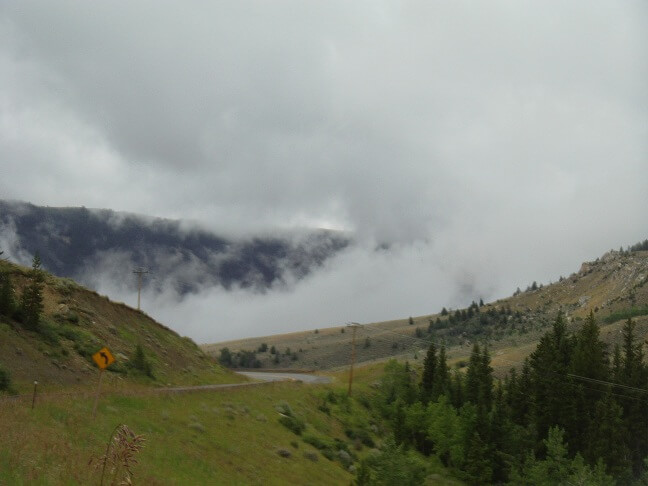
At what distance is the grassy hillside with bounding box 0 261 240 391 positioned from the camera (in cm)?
4212

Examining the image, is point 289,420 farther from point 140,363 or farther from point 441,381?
point 441,381

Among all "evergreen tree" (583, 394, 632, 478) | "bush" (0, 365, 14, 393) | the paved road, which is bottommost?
"evergreen tree" (583, 394, 632, 478)

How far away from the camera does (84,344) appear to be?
1930 inches

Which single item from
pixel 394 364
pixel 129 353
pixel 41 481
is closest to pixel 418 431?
pixel 394 364

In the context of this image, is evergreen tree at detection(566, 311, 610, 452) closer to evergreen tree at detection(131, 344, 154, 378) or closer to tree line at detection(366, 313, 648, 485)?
tree line at detection(366, 313, 648, 485)

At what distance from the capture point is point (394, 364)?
104 meters

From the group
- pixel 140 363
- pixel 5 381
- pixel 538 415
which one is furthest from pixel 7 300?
pixel 538 415

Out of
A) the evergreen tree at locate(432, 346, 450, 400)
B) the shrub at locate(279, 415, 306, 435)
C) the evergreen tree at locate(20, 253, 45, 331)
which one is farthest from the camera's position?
the evergreen tree at locate(432, 346, 450, 400)

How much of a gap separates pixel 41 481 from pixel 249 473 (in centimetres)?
1831

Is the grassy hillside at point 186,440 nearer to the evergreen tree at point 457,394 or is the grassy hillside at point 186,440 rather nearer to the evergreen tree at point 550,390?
the evergreen tree at point 550,390

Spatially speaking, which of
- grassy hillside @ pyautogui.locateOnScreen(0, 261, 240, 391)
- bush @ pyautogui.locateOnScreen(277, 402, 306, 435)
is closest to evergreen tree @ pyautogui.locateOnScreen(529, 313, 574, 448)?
bush @ pyautogui.locateOnScreen(277, 402, 306, 435)

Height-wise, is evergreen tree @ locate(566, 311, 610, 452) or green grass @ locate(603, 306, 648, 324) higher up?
green grass @ locate(603, 306, 648, 324)

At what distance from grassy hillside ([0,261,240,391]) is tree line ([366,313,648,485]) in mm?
24968

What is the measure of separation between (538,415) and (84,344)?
59.8 m
